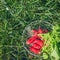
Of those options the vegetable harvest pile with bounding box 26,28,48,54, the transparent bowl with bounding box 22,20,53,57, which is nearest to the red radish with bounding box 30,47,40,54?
the vegetable harvest pile with bounding box 26,28,48,54

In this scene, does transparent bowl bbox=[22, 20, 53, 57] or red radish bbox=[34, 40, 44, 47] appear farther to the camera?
transparent bowl bbox=[22, 20, 53, 57]

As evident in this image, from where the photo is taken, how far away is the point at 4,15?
332 centimetres

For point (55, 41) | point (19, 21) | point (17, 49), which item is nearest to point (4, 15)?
point (19, 21)

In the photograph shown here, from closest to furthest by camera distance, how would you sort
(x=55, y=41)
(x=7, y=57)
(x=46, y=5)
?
(x=55, y=41), (x=7, y=57), (x=46, y=5)

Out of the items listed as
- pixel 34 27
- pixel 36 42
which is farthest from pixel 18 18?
pixel 36 42

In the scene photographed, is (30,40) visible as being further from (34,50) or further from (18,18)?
(18,18)

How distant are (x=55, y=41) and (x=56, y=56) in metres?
0.14

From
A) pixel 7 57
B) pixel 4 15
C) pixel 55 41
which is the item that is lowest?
pixel 7 57

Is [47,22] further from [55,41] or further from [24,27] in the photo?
[55,41]

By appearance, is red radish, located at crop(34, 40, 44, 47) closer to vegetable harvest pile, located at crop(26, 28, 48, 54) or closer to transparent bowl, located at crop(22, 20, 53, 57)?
vegetable harvest pile, located at crop(26, 28, 48, 54)

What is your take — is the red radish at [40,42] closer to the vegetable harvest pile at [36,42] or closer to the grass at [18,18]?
the vegetable harvest pile at [36,42]

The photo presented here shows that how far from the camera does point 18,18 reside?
3285 mm

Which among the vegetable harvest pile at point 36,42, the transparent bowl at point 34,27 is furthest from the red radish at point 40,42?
the transparent bowl at point 34,27

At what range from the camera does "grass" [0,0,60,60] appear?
316 centimetres
